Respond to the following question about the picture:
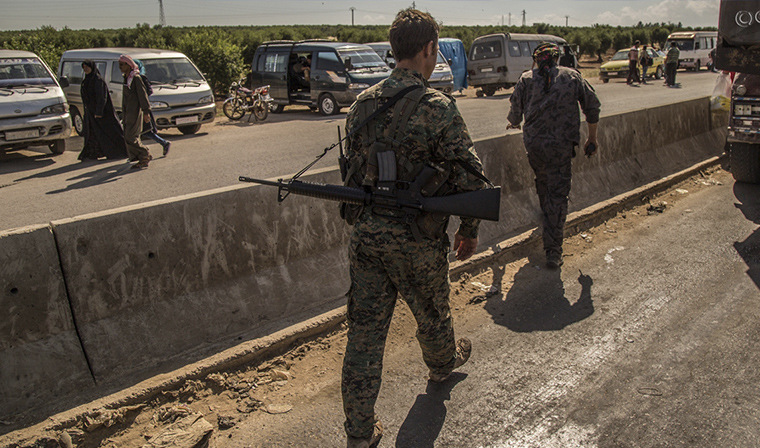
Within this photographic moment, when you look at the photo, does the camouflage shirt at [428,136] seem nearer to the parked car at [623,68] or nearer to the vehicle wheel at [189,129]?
the vehicle wheel at [189,129]

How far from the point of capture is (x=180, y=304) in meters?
3.73

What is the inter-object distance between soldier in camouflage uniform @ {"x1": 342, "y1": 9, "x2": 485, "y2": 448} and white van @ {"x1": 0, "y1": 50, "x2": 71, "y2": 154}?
9549 millimetres

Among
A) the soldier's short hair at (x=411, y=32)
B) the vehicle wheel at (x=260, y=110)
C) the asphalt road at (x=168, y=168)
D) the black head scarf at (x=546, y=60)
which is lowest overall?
the asphalt road at (x=168, y=168)

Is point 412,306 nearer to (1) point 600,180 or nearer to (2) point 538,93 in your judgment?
(2) point 538,93

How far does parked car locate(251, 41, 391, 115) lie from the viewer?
1641 cm

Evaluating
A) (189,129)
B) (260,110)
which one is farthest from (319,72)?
(189,129)

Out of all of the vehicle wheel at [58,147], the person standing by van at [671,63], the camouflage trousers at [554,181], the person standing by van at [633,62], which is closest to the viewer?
the camouflage trousers at [554,181]

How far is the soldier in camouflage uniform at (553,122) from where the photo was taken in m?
5.12

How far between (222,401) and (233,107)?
14.7m

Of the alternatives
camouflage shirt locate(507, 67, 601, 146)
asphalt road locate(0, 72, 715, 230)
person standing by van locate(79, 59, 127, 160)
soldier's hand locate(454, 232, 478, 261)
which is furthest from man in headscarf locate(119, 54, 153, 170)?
soldier's hand locate(454, 232, 478, 261)

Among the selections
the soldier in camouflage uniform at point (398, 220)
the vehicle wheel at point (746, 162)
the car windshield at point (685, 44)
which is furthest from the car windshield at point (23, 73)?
the car windshield at point (685, 44)

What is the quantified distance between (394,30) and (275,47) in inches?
650

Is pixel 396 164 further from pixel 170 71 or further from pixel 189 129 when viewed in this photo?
pixel 189 129

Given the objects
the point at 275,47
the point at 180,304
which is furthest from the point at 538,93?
the point at 275,47
